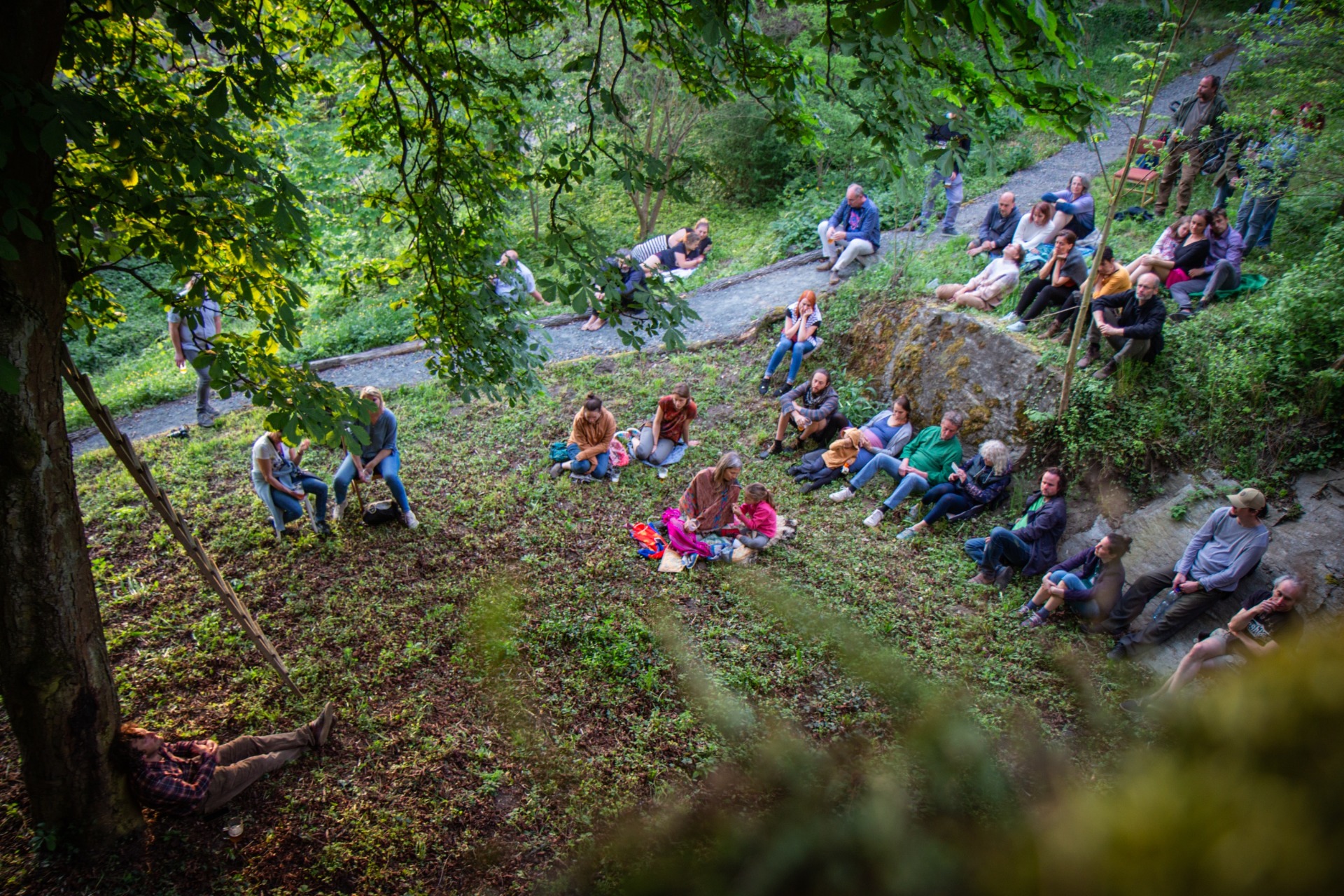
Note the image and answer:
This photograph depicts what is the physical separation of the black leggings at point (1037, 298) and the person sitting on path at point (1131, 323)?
782 mm

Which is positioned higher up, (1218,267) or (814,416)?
(1218,267)

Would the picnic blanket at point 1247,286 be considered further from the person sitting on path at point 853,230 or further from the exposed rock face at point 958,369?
the person sitting on path at point 853,230

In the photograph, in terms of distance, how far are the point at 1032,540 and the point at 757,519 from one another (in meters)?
2.46

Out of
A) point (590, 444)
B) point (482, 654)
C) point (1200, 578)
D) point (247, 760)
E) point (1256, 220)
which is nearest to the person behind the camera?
point (247, 760)

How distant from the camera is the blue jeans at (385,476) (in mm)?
6602

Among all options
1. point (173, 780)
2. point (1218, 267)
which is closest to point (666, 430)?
point (173, 780)

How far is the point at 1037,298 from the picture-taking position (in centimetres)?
798

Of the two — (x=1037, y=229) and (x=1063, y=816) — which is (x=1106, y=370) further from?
(x=1063, y=816)

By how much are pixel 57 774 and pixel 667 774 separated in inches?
122

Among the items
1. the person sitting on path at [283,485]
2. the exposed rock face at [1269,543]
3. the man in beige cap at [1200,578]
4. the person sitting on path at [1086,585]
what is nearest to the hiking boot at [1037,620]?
the person sitting on path at [1086,585]

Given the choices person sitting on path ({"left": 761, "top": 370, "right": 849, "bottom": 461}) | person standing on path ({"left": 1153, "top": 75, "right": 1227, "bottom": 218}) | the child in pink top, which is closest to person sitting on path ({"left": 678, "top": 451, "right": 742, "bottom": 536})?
the child in pink top

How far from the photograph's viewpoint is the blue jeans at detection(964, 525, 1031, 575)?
20.5ft

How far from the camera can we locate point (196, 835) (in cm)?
374

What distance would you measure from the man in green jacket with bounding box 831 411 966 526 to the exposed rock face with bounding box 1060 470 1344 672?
58.2 inches
